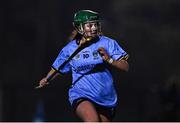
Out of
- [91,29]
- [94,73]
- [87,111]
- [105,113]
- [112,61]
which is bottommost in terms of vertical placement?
[105,113]

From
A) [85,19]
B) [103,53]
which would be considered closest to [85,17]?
[85,19]

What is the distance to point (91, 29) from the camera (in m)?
8.39

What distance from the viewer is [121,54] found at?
27.5ft

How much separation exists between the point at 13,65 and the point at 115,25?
2.06 m

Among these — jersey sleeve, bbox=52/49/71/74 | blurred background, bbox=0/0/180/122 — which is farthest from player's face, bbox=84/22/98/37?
blurred background, bbox=0/0/180/122

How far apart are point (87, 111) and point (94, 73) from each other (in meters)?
0.40

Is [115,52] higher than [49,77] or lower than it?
higher

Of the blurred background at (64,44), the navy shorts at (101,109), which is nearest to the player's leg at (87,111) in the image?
the navy shorts at (101,109)

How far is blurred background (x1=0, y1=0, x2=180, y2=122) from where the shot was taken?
55.3 ft

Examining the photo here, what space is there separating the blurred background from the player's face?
8272 millimetres

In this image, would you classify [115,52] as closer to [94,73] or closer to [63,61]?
[94,73]

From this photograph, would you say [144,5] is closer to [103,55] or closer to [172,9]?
[172,9]

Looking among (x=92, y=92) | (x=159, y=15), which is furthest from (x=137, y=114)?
(x=92, y=92)

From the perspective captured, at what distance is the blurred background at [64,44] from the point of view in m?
16.9
